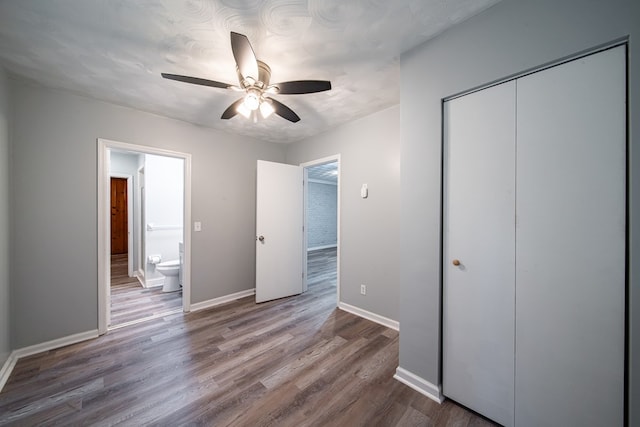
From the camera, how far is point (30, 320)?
205 cm

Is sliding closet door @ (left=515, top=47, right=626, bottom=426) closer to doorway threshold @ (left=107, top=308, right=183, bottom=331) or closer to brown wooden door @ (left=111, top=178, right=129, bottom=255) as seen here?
doorway threshold @ (left=107, top=308, right=183, bottom=331)

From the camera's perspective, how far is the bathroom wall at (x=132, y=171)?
452cm

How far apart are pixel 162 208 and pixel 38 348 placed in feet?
8.26

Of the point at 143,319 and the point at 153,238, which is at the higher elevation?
the point at 153,238

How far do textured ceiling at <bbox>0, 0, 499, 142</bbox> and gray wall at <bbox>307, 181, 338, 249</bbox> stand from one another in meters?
5.67

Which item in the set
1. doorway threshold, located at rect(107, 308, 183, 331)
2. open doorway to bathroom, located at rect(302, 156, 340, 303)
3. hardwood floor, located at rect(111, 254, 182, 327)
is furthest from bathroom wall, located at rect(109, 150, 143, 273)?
open doorway to bathroom, located at rect(302, 156, 340, 303)

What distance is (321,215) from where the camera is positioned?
831 centimetres

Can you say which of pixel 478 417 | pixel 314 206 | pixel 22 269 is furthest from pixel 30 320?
pixel 314 206

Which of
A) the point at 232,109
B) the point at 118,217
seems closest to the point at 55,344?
the point at 232,109

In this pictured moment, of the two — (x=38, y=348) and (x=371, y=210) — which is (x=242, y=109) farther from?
(x=38, y=348)

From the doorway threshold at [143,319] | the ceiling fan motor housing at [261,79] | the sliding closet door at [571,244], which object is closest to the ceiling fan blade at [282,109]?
the ceiling fan motor housing at [261,79]

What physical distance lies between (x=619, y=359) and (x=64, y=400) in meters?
3.24

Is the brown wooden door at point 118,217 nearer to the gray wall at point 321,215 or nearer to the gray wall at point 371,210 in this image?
the gray wall at point 321,215

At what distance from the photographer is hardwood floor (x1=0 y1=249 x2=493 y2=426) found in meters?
1.42
